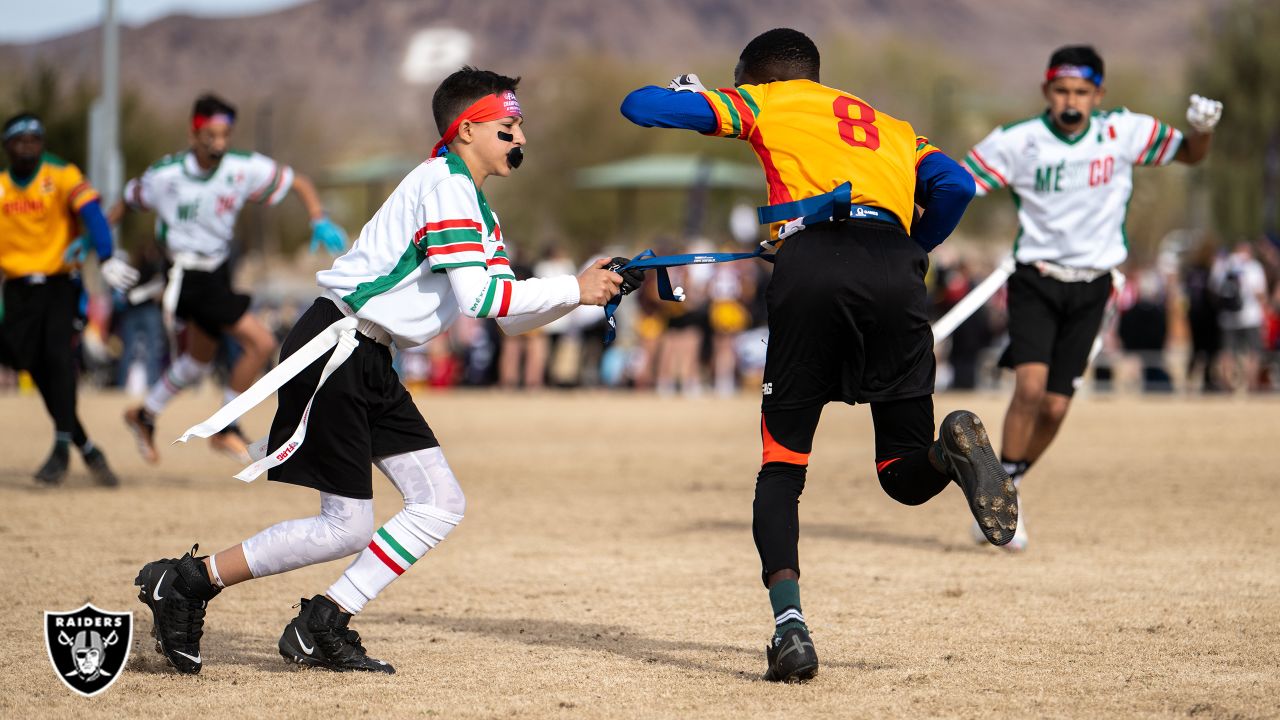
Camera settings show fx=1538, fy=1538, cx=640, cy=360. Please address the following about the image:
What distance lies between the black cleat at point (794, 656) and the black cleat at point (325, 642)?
1.37 m

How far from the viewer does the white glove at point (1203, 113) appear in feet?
25.6

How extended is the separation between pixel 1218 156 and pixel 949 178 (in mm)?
57734

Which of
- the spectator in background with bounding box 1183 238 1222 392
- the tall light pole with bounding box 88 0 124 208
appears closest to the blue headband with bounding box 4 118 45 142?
the tall light pole with bounding box 88 0 124 208

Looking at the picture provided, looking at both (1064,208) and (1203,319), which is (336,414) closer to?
(1064,208)

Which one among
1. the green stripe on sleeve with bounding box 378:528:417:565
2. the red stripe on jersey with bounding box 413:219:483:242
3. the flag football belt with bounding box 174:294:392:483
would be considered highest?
the red stripe on jersey with bounding box 413:219:483:242

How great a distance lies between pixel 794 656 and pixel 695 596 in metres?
1.96

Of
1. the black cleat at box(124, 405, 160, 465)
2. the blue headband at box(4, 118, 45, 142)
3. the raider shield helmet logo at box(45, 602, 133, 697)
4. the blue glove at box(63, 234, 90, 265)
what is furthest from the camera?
the black cleat at box(124, 405, 160, 465)

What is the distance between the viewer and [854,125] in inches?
208

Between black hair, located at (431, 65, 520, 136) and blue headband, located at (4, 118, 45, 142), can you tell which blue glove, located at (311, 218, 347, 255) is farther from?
black hair, located at (431, 65, 520, 136)

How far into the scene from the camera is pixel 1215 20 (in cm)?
5769

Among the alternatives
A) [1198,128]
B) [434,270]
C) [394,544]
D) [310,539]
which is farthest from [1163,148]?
[310,539]

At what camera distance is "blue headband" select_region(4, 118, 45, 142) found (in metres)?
10.3

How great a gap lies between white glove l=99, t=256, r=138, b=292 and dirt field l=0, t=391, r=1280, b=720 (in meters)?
1.44

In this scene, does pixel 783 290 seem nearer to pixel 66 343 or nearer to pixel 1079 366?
pixel 1079 366
